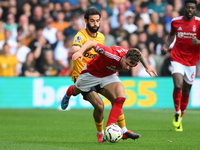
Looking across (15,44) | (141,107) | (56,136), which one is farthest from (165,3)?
(56,136)

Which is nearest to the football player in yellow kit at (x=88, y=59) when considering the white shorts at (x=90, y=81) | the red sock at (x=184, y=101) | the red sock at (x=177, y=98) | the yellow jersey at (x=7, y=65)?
the white shorts at (x=90, y=81)

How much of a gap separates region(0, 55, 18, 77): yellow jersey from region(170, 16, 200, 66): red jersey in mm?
7637

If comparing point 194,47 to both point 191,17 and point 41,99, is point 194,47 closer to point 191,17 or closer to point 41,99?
point 191,17

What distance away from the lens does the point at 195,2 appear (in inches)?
334

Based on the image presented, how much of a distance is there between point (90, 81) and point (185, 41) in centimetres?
324

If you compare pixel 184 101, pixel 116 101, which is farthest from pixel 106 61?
pixel 184 101

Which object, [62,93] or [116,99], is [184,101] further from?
[62,93]

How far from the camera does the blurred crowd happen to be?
1489 centimetres

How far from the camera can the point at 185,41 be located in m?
8.80

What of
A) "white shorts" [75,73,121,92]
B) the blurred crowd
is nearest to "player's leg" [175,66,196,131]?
"white shorts" [75,73,121,92]

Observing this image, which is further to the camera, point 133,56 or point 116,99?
point 116,99

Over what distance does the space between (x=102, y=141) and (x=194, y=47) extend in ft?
11.8

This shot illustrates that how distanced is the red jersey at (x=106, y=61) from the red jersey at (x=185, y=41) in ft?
9.72

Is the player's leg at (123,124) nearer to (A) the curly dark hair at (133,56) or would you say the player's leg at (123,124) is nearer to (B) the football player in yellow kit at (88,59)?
(B) the football player in yellow kit at (88,59)
